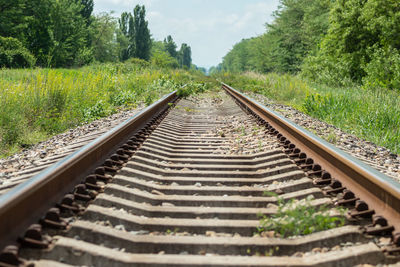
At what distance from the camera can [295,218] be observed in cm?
212

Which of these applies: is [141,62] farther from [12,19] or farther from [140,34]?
[140,34]

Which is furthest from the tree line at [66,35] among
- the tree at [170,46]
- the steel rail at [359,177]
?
the tree at [170,46]

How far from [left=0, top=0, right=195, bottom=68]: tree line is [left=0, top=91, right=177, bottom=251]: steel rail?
14.0 meters

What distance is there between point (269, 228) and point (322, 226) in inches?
A: 12.3

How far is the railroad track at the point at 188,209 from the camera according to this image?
172 cm

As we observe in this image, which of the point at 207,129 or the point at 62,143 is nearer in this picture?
the point at 62,143

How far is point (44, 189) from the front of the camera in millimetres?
2039

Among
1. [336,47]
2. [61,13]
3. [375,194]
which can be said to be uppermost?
[61,13]

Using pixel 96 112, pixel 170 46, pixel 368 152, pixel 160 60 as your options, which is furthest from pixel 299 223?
pixel 170 46

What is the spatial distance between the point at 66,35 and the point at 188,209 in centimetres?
5058

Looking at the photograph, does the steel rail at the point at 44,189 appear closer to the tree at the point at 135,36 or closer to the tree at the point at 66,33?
the tree at the point at 66,33

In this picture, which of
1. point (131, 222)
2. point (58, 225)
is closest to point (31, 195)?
point (58, 225)

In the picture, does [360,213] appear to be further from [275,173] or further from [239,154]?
[239,154]

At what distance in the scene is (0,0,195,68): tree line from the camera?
111 ft
